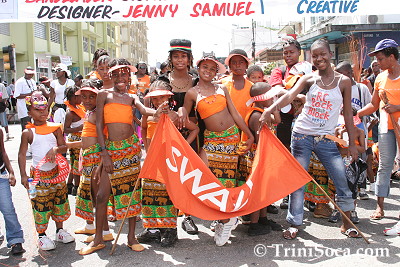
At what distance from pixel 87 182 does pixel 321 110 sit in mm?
2759

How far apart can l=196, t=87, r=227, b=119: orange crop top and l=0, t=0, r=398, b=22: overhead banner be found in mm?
1731

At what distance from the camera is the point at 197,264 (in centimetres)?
371

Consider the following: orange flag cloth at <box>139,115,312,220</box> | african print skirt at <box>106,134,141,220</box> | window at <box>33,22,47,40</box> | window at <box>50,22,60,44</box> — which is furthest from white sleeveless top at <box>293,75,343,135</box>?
window at <box>50,22,60,44</box>

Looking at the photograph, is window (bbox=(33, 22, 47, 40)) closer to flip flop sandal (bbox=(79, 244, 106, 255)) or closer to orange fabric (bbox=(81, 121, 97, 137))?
orange fabric (bbox=(81, 121, 97, 137))

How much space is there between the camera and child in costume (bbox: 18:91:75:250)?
4176 millimetres

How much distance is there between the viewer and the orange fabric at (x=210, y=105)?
4.25 m

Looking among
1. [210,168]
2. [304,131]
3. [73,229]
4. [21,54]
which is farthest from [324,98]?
[21,54]

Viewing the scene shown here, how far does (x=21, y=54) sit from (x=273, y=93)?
2623 centimetres

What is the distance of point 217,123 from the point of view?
14.1 ft

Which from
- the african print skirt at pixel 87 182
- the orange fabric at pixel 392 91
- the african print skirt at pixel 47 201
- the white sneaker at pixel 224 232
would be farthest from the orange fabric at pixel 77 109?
the orange fabric at pixel 392 91

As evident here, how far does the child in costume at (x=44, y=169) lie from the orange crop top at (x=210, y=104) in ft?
5.14

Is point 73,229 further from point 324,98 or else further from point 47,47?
point 47,47

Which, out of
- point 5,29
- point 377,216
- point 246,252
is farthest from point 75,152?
point 5,29

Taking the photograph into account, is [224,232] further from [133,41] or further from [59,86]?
[133,41]
